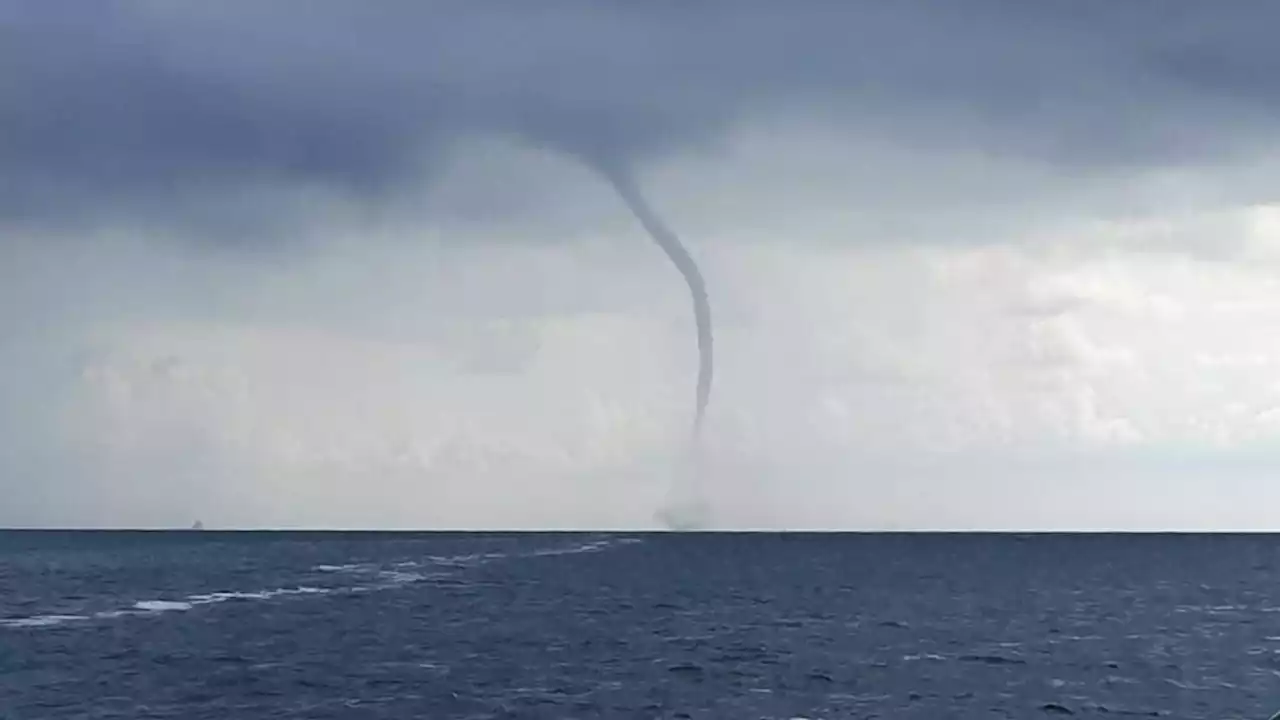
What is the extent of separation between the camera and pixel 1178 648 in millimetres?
104750

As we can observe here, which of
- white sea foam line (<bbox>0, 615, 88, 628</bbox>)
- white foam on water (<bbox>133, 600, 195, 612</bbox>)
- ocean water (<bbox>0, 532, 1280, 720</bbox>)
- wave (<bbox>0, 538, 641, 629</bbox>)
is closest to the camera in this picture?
ocean water (<bbox>0, 532, 1280, 720</bbox>)

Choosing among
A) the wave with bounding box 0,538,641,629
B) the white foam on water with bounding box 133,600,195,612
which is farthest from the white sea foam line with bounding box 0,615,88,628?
the white foam on water with bounding box 133,600,195,612

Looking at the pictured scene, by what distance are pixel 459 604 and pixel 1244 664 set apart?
257 feet

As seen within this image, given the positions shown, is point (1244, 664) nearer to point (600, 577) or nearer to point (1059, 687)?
point (1059, 687)

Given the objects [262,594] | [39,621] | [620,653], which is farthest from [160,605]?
[620,653]

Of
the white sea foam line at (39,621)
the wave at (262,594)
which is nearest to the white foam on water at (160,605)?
the wave at (262,594)

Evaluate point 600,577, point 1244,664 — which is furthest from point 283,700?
point 600,577

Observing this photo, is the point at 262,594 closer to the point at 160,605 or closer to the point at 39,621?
the point at 160,605

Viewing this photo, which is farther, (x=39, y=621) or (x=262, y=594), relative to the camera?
(x=262, y=594)

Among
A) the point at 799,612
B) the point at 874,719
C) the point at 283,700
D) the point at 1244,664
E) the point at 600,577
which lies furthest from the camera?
the point at 600,577

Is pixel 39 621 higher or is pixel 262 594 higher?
pixel 262 594

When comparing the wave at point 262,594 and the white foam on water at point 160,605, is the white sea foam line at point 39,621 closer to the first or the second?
the wave at point 262,594

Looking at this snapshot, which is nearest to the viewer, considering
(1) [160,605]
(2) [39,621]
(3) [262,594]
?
(2) [39,621]

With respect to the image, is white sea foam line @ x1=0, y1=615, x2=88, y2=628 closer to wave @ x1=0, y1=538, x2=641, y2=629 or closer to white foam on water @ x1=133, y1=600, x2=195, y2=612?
wave @ x1=0, y1=538, x2=641, y2=629
